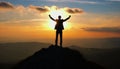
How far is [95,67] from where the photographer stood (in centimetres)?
3038

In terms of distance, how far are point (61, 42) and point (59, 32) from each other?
842mm

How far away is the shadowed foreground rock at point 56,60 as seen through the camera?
2889 cm

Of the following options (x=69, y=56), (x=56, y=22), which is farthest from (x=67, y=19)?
(x=69, y=56)

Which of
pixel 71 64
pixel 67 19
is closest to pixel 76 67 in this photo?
pixel 71 64

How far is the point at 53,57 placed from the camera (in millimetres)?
29516

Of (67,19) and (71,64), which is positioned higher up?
(67,19)

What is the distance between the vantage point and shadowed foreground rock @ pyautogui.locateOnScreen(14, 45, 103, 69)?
2889 cm

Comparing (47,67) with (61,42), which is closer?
(47,67)

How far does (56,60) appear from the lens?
95.7 feet

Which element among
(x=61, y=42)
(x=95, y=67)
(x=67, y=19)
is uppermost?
(x=67, y=19)

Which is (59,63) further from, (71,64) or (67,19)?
(67,19)

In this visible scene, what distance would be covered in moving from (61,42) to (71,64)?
2733mm

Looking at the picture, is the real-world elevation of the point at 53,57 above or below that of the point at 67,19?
below

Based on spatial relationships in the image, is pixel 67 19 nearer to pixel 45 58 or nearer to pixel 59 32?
pixel 59 32
